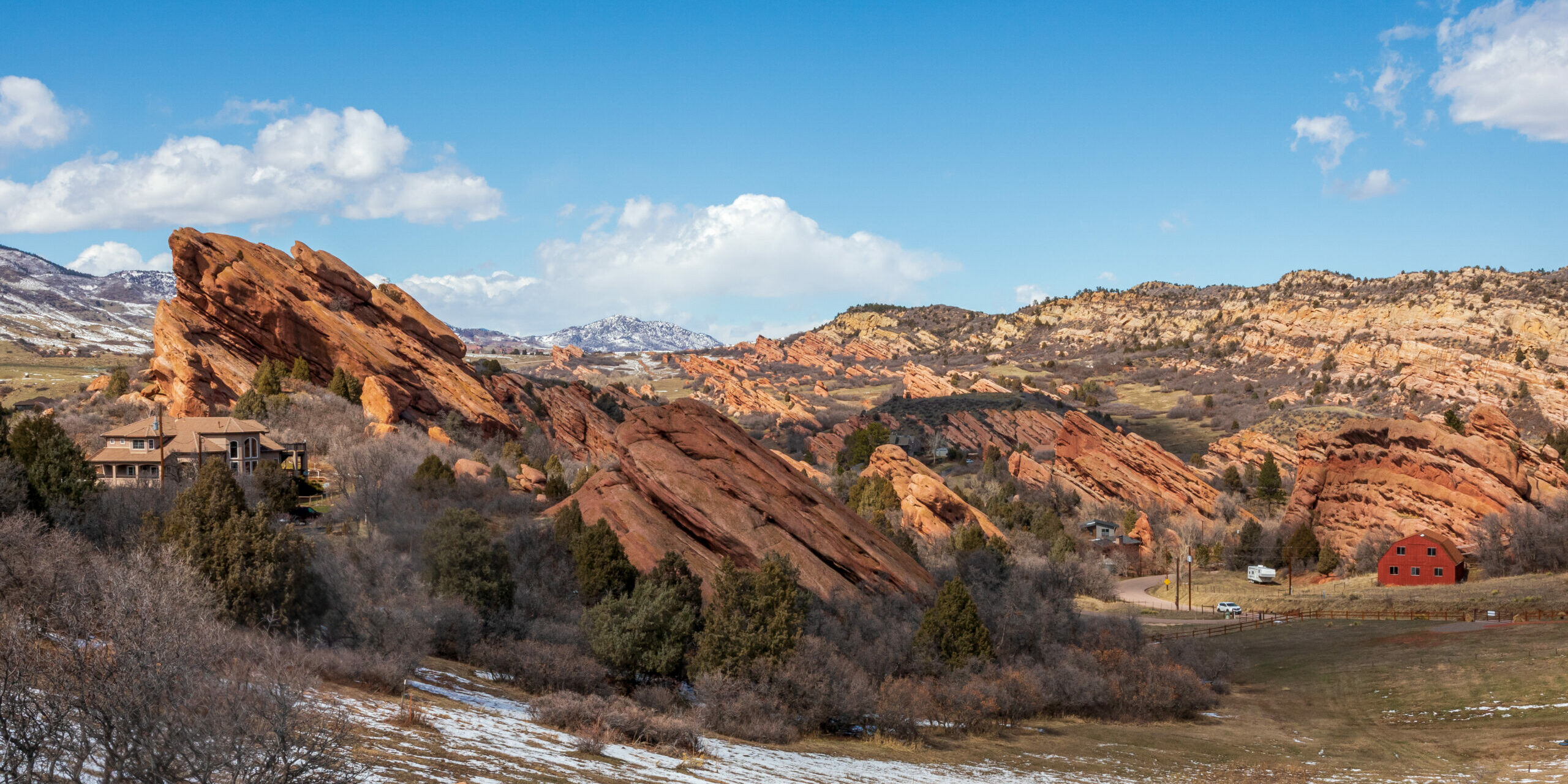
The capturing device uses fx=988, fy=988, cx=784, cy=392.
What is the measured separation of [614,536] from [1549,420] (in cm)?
11959

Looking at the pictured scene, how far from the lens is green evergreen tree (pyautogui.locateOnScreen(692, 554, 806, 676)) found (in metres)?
27.2

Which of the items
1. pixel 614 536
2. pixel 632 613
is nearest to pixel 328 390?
pixel 614 536

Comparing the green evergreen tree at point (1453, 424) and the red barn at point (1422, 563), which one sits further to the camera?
the green evergreen tree at point (1453, 424)

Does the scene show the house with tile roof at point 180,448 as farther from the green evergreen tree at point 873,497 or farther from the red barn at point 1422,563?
the red barn at point 1422,563

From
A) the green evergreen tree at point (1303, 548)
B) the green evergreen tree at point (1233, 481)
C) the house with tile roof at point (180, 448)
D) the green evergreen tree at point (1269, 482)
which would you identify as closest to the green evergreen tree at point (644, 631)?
the house with tile roof at point (180, 448)

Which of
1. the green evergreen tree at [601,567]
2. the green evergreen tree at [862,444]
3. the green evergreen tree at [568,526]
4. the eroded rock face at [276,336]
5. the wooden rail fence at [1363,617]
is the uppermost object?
the eroded rock face at [276,336]

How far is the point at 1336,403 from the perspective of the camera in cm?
13638

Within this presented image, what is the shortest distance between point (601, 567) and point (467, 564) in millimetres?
4525

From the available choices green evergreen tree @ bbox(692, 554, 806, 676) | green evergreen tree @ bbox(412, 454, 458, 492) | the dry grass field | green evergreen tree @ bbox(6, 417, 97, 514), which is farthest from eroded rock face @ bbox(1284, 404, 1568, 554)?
green evergreen tree @ bbox(6, 417, 97, 514)

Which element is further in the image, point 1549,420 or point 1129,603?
point 1549,420

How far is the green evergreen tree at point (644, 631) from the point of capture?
28469mm

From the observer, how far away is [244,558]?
80.7 feet

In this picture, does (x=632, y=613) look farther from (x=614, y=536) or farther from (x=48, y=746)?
(x=48, y=746)

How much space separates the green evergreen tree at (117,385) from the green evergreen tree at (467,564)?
5243 centimetres
